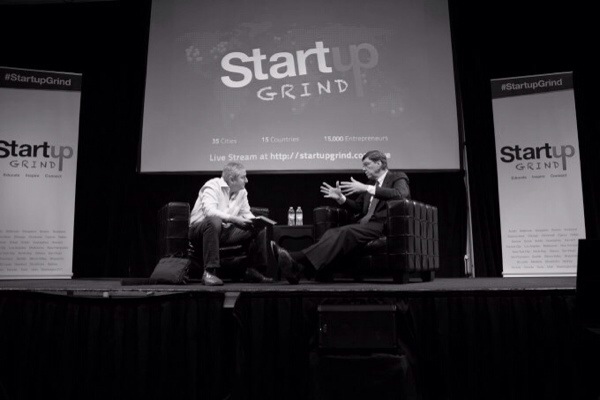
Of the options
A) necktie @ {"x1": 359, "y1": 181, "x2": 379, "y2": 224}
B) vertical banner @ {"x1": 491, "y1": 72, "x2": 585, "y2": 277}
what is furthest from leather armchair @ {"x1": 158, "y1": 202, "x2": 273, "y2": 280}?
vertical banner @ {"x1": 491, "y1": 72, "x2": 585, "y2": 277}

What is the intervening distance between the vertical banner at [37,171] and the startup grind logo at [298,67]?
5.21ft

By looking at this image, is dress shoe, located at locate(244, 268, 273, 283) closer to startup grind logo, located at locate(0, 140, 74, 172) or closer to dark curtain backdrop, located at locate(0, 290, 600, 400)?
dark curtain backdrop, located at locate(0, 290, 600, 400)

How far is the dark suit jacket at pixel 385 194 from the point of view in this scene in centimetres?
390

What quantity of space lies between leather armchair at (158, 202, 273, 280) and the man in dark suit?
0.54 meters

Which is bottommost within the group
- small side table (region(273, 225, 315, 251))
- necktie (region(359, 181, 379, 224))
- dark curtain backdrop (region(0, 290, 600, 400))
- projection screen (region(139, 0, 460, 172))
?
dark curtain backdrop (region(0, 290, 600, 400))

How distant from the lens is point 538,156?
4.98 meters

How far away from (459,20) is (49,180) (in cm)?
430

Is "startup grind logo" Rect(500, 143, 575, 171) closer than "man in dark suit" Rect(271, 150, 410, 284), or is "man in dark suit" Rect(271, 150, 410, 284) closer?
"man in dark suit" Rect(271, 150, 410, 284)

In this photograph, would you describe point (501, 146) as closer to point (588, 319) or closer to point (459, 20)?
point (459, 20)

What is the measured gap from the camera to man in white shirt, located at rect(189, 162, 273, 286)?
145 inches

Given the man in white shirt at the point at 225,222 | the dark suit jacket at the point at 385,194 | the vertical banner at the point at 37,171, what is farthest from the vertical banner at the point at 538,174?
the vertical banner at the point at 37,171

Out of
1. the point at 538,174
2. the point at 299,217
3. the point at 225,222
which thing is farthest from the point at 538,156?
the point at 225,222

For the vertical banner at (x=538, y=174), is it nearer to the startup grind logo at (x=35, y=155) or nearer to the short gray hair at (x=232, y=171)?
the short gray hair at (x=232, y=171)

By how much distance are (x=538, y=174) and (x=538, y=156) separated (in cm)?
17
